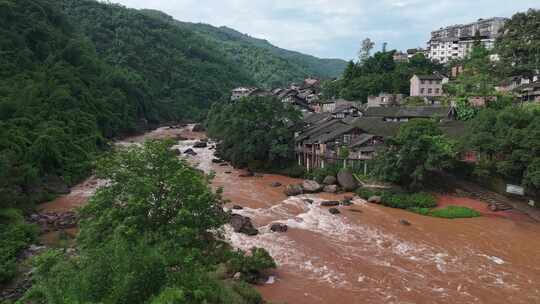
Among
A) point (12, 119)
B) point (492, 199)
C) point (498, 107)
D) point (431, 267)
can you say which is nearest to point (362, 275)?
point (431, 267)

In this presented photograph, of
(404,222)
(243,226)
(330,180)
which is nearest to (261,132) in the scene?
(330,180)

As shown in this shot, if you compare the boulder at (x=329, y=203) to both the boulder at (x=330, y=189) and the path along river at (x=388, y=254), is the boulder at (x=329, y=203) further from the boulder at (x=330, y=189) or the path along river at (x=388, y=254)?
the boulder at (x=330, y=189)

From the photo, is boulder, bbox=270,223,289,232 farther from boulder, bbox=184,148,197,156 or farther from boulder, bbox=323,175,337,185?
boulder, bbox=184,148,197,156

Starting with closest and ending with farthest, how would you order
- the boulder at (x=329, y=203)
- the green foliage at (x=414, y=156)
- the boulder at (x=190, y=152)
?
the green foliage at (x=414, y=156), the boulder at (x=329, y=203), the boulder at (x=190, y=152)

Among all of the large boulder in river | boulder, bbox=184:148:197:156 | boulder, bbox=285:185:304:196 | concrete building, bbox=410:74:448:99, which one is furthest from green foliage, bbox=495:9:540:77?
boulder, bbox=184:148:197:156

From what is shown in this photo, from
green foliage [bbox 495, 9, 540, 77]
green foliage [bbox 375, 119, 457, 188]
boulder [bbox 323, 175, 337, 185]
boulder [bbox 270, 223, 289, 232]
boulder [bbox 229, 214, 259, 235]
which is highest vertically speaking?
green foliage [bbox 495, 9, 540, 77]

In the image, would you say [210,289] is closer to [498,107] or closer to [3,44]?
[498,107]

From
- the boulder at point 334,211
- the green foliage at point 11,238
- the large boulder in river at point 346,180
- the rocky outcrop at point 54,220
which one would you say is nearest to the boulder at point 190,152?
the large boulder in river at point 346,180
